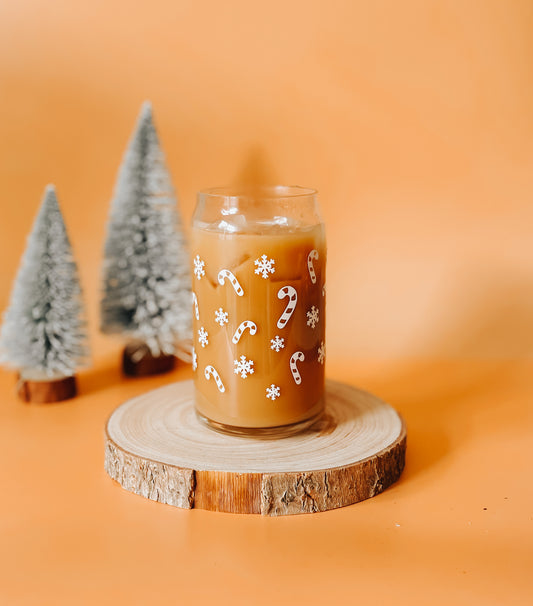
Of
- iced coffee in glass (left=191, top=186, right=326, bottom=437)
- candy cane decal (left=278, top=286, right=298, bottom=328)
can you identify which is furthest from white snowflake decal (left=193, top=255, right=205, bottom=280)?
candy cane decal (left=278, top=286, right=298, bottom=328)

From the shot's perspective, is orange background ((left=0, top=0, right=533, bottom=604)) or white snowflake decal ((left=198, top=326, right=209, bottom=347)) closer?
white snowflake decal ((left=198, top=326, right=209, bottom=347))

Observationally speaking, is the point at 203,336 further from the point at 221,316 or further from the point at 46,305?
the point at 46,305

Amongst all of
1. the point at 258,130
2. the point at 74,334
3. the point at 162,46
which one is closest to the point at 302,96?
the point at 258,130

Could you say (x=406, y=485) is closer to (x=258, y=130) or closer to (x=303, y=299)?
(x=303, y=299)

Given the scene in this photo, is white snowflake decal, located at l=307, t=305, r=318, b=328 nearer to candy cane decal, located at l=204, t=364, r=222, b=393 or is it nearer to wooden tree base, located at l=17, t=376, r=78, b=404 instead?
candy cane decal, located at l=204, t=364, r=222, b=393

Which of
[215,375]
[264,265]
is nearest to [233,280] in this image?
[264,265]

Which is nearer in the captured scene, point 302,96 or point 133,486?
point 133,486

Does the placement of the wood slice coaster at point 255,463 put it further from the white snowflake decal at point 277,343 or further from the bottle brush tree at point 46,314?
the bottle brush tree at point 46,314
